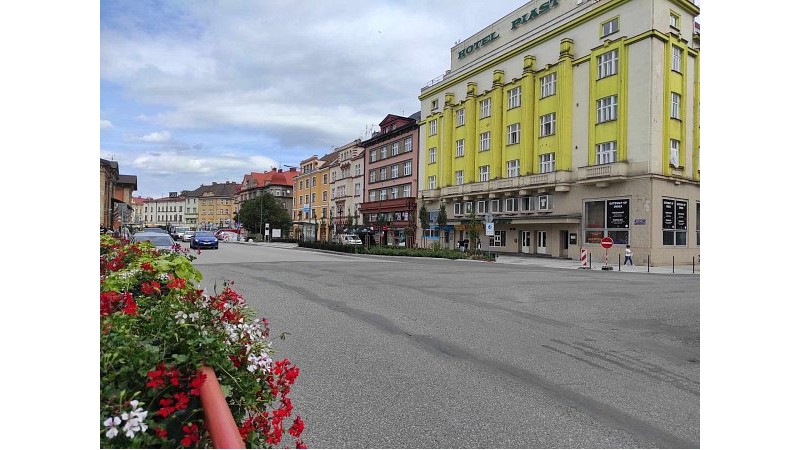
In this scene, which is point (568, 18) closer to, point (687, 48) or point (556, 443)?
point (687, 48)

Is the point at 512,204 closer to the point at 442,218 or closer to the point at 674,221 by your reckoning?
the point at 442,218

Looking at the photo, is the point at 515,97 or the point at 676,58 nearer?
the point at 676,58

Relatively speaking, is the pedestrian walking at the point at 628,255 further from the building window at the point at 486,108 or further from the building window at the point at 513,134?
the building window at the point at 486,108

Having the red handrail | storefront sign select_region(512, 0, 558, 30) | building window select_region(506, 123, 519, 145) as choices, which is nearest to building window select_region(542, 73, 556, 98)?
building window select_region(506, 123, 519, 145)

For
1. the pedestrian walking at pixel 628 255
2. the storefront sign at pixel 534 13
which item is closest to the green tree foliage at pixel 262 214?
the storefront sign at pixel 534 13

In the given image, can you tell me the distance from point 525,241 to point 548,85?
11897mm

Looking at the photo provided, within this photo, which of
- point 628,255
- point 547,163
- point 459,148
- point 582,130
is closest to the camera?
point 628,255

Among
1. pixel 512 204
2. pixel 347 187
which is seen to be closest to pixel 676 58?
pixel 512 204

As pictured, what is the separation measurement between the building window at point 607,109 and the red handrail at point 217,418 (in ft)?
110

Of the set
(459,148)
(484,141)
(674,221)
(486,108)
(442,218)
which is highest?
(486,108)

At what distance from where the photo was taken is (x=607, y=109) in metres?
32.2

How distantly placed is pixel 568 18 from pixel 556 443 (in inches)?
1455

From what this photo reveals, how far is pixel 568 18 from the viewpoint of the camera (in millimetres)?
35188

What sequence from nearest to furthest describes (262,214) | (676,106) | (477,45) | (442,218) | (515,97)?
1. (676,106)
2. (515,97)
3. (442,218)
4. (477,45)
5. (262,214)
